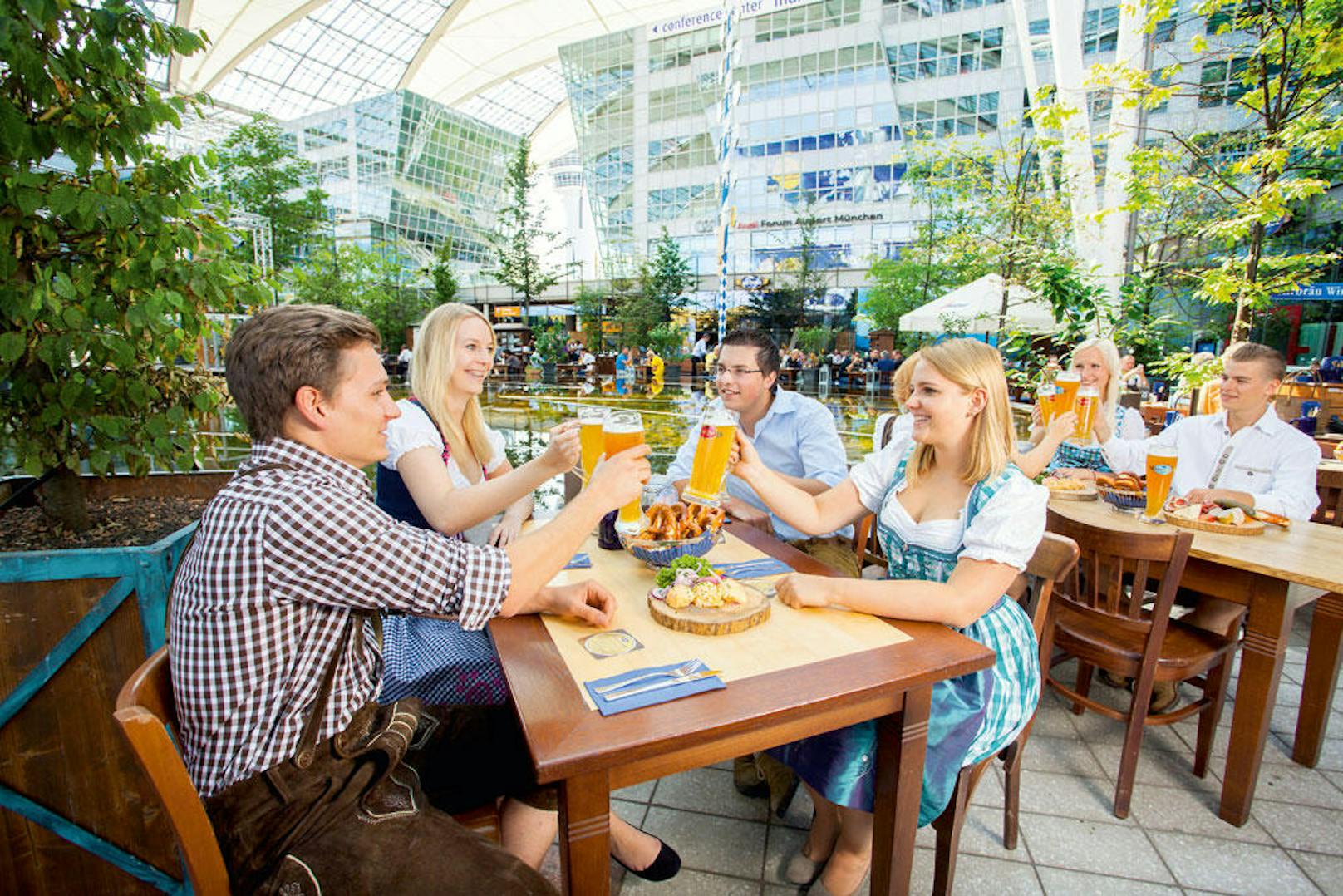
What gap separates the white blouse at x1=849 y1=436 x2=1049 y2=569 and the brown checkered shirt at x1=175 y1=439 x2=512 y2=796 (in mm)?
1167

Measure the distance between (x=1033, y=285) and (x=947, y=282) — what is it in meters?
17.3

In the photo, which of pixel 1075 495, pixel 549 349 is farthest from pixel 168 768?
pixel 549 349

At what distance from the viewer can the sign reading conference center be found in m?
36.1

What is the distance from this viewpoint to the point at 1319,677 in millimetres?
2514

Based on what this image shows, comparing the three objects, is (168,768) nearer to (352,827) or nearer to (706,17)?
(352,827)

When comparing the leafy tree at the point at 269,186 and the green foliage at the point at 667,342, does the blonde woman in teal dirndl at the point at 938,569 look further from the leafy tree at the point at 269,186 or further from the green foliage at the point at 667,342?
the green foliage at the point at 667,342

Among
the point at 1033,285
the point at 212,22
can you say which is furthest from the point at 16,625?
the point at 212,22

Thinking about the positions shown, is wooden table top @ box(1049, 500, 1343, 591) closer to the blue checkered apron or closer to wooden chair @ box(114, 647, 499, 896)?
the blue checkered apron

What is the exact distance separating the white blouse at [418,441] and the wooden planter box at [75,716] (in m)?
0.71

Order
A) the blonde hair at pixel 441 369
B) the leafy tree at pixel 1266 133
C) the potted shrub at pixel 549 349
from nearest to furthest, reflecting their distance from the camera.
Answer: the blonde hair at pixel 441 369 < the leafy tree at pixel 1266 133 < the potted shrub at pixel 549 349

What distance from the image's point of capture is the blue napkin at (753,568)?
190 cm

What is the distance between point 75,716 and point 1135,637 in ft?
10.9

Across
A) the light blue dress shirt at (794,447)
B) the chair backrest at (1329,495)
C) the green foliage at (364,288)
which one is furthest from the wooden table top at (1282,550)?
the green foliage at (364,288)

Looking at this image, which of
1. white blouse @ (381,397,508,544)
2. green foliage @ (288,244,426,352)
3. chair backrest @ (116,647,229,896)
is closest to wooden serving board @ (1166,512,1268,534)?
white blouse @ (381,397,508,544)
